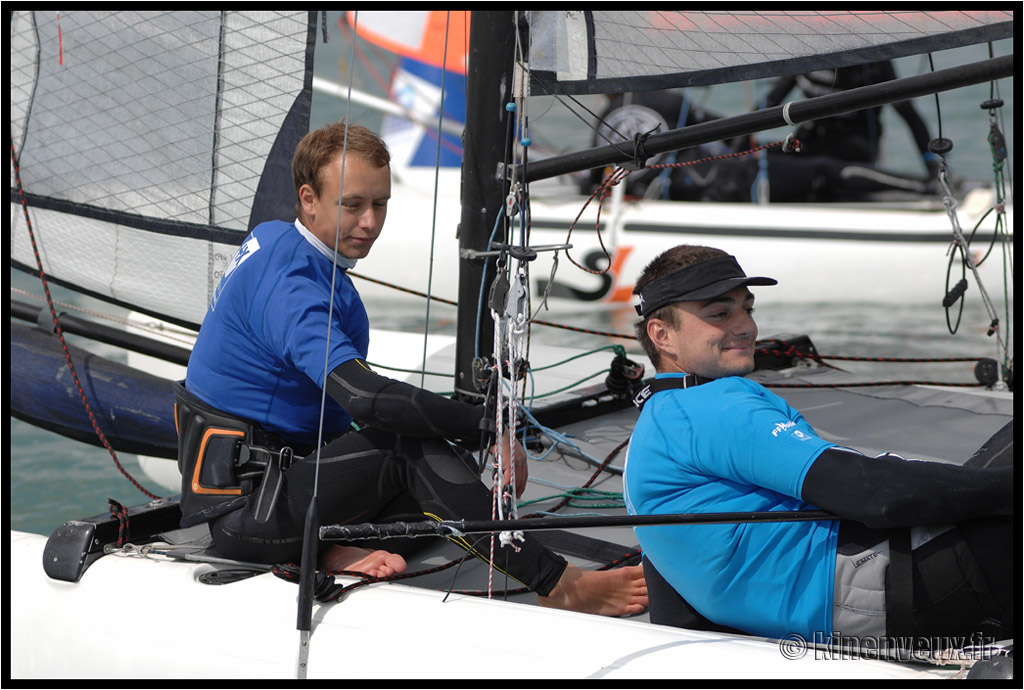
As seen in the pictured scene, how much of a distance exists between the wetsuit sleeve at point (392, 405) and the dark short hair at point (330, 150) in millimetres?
363

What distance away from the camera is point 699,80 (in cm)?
260

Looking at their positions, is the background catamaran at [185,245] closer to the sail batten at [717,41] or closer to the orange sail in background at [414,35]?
the sail batten at [717,41]

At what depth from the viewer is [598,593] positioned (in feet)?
6.46

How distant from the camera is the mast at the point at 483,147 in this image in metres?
2.55

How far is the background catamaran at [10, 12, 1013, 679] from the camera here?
189cm

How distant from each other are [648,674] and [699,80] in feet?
4.77

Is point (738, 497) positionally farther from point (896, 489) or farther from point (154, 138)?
point (154, 138)

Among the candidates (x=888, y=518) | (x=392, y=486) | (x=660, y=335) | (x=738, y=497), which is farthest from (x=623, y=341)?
(x=888, y=518)

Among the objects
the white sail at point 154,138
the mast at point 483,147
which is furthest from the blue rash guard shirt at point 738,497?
the white sail at point 154,138

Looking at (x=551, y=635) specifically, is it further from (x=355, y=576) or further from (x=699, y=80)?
(x=699, y=80)

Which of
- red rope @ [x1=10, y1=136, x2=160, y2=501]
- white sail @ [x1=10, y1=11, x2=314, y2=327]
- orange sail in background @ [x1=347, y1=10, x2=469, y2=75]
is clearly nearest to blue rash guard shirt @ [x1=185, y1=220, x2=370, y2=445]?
white sail @ [x1=10, y1=11, x2=314, y2=327]

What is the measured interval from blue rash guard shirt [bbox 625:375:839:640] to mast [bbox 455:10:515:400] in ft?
3.18

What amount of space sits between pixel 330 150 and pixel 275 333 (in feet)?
1.10

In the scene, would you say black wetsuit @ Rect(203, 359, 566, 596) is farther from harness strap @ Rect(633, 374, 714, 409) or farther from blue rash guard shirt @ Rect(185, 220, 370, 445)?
harness strap @ Rect(633, 374, 714, 409)
